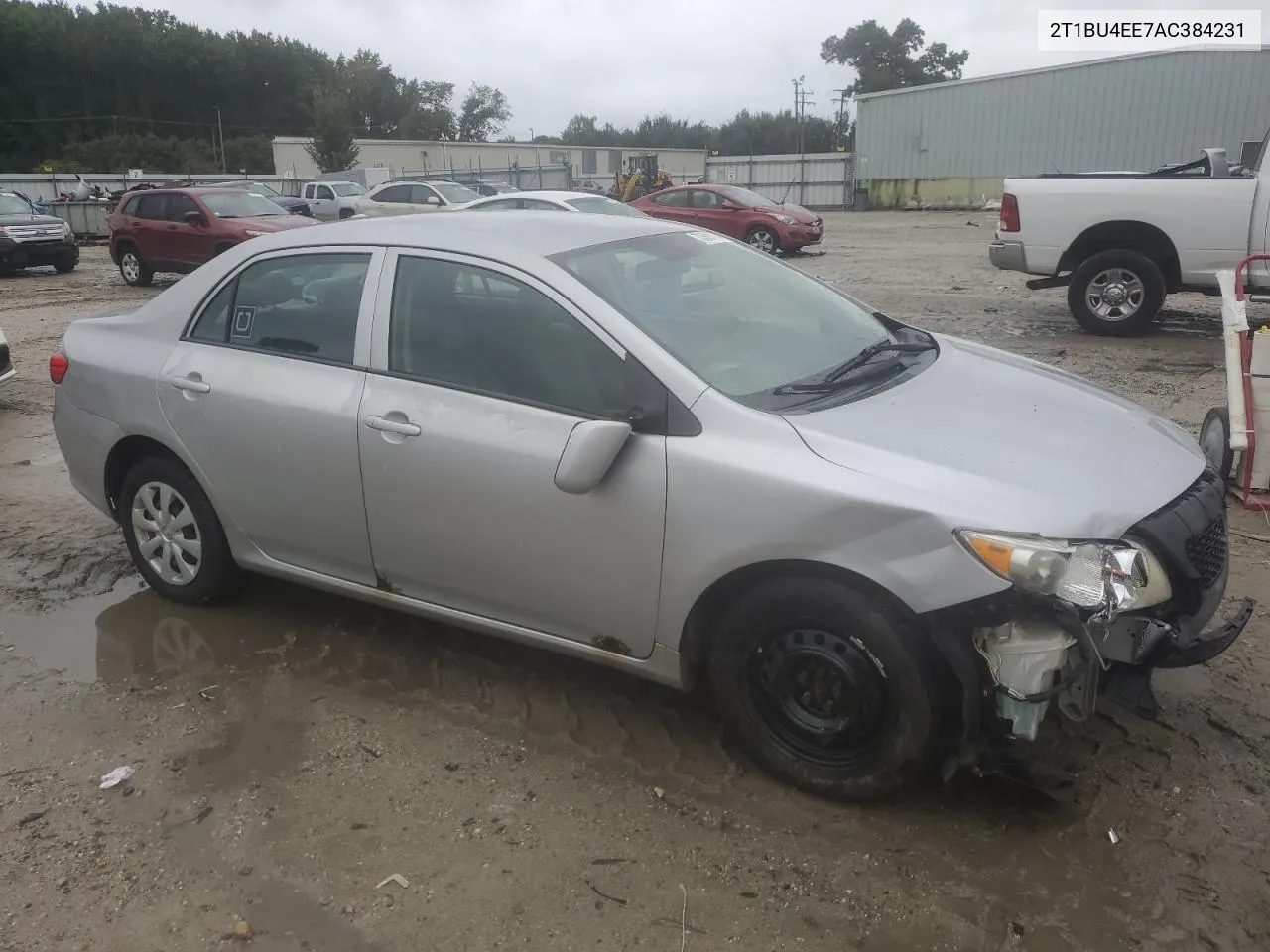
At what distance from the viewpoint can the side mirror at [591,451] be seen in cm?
293

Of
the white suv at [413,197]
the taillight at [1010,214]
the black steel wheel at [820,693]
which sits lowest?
the black steel wheel at [820,693]

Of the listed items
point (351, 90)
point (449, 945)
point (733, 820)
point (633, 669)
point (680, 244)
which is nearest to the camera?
point (449, 945)

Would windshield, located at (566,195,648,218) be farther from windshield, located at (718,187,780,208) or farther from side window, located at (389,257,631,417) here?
side window, located at (389,257,631,417)

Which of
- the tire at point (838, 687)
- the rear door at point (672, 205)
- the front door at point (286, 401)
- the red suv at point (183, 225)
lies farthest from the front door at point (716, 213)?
the tire at point (838, 687)

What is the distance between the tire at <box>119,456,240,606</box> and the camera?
4191 mm

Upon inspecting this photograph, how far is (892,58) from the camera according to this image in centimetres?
8544

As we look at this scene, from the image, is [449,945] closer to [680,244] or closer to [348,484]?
[348,484]

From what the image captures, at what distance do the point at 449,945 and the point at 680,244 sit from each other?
257cm

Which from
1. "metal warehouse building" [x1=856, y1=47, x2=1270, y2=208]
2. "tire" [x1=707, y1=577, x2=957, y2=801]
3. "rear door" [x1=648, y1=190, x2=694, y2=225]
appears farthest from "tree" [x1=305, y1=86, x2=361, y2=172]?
"tire" [x1=707, y1=577, x2=957, y2=801]

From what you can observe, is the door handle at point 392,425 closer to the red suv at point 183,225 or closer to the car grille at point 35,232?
the red suv at point 183,225

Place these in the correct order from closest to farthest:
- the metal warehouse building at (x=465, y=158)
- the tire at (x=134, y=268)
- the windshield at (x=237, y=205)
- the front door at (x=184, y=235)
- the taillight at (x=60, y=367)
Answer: the taillight at (x=60, y=367) → the front door at (x=184, y=235) → the windshield at (x=237, y=205) → the tire at (x=134, y=268) → the metal warehouse building at (x=465, y=158)

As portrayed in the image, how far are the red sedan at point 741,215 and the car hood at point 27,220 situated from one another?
38.9 feet

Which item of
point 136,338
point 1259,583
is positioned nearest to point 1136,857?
point 1259,583

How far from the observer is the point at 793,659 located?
9.50 ft
